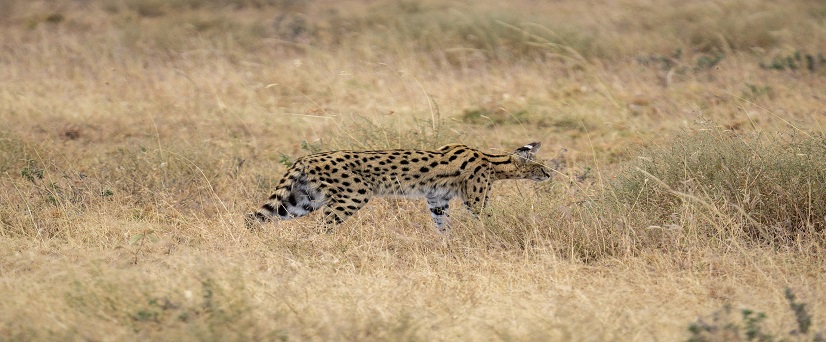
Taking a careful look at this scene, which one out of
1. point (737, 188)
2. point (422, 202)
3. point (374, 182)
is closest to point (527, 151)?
point (422, 202)

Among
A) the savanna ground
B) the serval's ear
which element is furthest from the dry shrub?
the serval's ear

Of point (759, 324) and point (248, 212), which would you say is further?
point (248, 212)

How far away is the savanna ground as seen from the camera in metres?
5.17

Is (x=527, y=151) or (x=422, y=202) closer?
(x=527, y=151)

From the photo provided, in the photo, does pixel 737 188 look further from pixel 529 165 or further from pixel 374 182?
pixel 374 182

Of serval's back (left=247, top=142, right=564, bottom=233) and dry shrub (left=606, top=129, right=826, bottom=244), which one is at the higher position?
dry shrub (left=606, top=129, right=826, bottom=244)

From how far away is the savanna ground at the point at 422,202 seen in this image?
517 centimetres

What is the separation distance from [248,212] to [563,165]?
2.82 meters

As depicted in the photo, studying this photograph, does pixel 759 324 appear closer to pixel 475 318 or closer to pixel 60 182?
pixel 475 318

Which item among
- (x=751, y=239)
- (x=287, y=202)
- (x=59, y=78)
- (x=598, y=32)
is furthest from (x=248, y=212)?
(x=598, y=32)

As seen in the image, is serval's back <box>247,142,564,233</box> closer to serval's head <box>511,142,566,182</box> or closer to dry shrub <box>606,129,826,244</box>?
serval's head <box>511,142,566,182</box>

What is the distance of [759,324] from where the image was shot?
5121 millimetres

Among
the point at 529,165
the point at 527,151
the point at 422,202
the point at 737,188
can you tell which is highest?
the point at 737,188

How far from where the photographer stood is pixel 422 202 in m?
8.02
